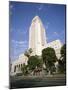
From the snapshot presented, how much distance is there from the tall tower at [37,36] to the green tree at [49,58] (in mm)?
62

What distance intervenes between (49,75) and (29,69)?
0.77 feet

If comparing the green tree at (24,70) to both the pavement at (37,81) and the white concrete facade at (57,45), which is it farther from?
the white concrete facade at (57,45)

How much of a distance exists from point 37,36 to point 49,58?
275mm

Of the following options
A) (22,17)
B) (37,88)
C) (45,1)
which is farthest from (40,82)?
(45,1)

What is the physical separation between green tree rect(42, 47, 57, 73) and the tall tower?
0.06 m

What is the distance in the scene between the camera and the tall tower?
2439mm

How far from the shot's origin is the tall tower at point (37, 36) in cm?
244

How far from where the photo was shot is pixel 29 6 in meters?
2.44

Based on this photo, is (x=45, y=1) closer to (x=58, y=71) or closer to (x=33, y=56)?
(x=33, y=56)

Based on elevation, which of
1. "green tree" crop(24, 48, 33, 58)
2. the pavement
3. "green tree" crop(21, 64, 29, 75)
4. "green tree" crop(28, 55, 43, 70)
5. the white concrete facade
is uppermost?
the white concrete facade

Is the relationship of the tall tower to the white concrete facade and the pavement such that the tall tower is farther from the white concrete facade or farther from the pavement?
the pavement

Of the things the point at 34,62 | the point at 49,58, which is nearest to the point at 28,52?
the point at 34,62

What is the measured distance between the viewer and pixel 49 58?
2484mm

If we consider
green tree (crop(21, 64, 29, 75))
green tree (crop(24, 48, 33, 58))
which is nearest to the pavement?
green tree (crop(21, 64, 29, 75))
